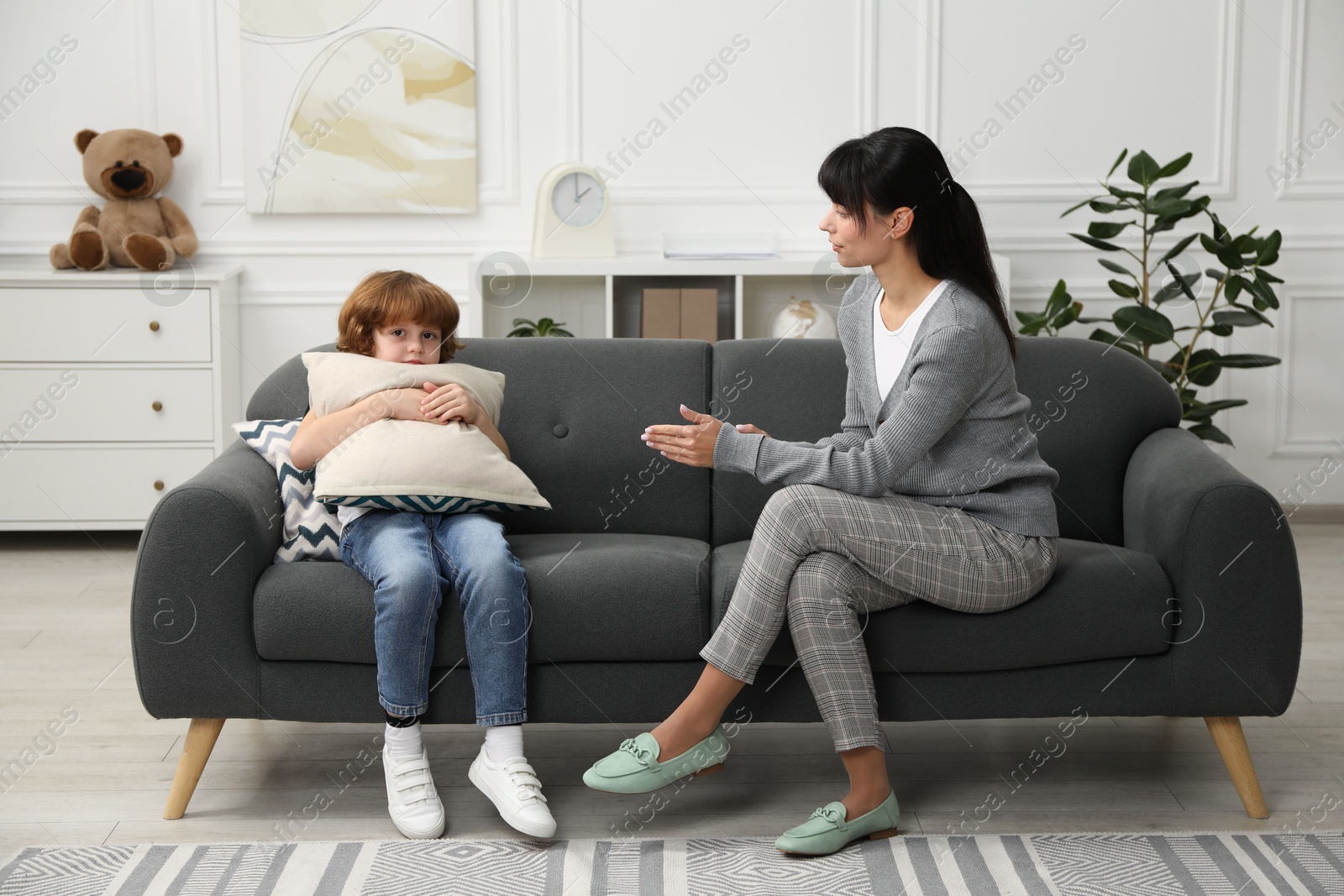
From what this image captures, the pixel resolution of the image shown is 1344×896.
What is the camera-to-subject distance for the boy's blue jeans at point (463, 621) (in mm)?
1759

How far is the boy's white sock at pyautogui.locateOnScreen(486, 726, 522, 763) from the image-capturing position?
180cm

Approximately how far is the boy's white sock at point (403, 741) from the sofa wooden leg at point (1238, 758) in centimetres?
123

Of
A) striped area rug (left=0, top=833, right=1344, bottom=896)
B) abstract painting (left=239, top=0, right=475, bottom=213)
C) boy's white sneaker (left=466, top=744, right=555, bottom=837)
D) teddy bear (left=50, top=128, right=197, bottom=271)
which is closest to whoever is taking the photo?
striped area rug (left=0, top=833, right=1344, bottom=896)

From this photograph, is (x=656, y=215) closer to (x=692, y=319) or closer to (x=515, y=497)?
(x=692, y=319)

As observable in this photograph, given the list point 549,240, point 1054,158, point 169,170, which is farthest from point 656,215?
point 169,170

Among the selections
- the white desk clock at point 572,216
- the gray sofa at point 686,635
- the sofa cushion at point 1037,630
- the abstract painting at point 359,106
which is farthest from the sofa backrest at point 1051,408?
the abstract painting at point 359,106

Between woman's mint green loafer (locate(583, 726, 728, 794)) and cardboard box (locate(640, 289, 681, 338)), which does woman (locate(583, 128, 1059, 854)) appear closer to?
woman's mint green loafer (locate(583, 726, 728, 794))

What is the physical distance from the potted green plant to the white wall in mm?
282

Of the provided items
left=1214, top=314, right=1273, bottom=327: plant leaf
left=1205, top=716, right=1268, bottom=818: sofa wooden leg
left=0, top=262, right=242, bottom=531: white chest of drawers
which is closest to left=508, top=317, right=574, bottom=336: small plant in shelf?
left=0, top=262, right=242, bottom=531: white chest of drawers

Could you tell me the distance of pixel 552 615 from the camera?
1.82 metres

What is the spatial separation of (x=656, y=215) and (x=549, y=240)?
1.26 feet

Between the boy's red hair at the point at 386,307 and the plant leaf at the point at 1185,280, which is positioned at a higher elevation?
the plant leaf at the point at 1185,280

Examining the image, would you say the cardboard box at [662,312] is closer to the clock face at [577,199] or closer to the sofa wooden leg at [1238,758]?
the clock face at [577,199]

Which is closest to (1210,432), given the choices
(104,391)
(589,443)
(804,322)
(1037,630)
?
(804,322)
